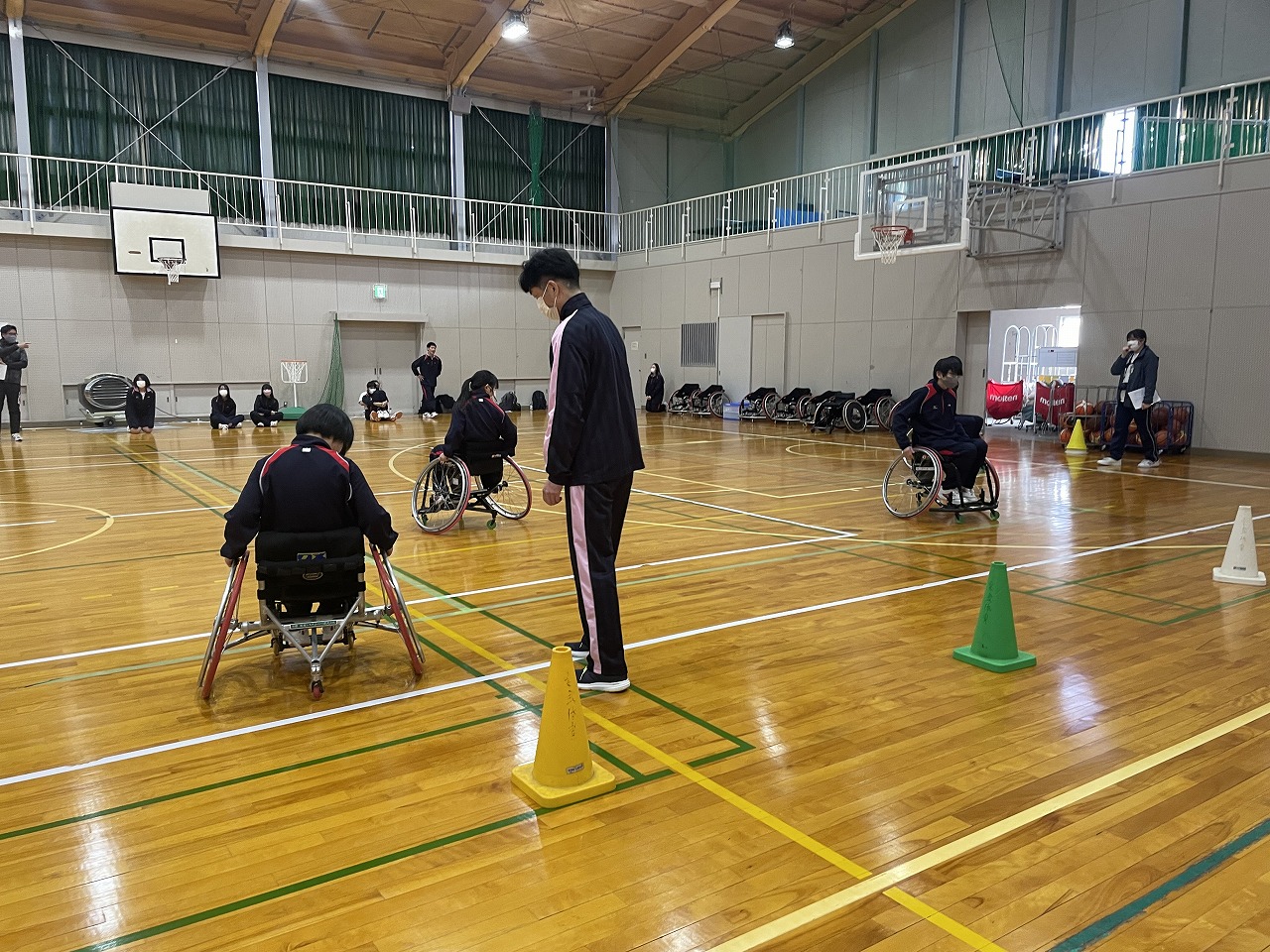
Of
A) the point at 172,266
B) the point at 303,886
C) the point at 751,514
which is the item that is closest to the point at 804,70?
the point at 172,266

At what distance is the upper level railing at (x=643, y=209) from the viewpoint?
12.4 m

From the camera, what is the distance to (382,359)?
20.4 meters

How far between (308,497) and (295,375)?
54.6 feet

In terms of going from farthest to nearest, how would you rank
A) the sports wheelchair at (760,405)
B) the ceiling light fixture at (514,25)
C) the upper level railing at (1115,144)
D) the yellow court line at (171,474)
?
the sports wheelchair at (760,405)
the ceiling light fixture at (514,25)
the upper level railing at (1115,144)
the yellow court line at (171,474)

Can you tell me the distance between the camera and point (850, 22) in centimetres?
1988

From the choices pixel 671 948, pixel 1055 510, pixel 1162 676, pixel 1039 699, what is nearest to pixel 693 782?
pixel 671 948

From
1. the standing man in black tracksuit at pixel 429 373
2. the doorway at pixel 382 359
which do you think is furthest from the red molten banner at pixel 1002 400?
the doorway at pixel 382 359

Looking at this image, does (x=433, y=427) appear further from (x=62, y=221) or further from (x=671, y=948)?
(x=671, y=948)

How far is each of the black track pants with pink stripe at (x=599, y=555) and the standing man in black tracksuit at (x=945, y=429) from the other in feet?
13.3

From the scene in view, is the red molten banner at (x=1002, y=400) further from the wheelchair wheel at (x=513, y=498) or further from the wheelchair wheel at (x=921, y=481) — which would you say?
the wheelchair wheel at (x=513, y=498)

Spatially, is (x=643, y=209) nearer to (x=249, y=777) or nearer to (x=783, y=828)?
(x=249, y=777)

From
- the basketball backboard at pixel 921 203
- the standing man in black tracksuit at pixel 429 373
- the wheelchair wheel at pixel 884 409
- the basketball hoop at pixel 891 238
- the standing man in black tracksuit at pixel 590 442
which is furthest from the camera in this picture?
the standing man in black tracksuit at pixel 429 373

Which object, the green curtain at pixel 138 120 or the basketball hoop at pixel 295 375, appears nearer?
the green curtain at pixel 138 120

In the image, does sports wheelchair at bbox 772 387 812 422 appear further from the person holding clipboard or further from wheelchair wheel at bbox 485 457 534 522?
wheelchair wheel at bbox 485 457 534 522
